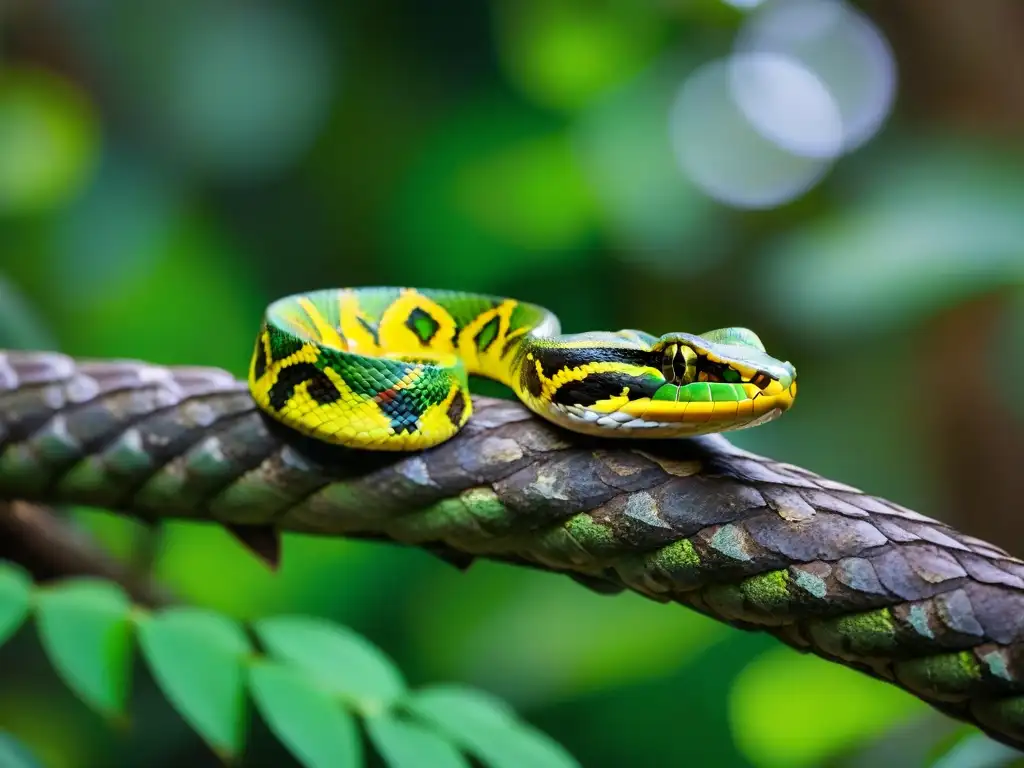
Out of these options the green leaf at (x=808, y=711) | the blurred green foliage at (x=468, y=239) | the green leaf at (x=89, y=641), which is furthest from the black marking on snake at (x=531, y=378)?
the blurred green foliage at (x=468, y=239)

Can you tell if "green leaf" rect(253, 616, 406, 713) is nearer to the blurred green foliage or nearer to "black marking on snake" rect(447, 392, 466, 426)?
"black marking on snake" rect(447, 392, 466, 426)

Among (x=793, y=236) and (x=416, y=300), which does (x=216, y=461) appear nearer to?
(x=416, y=300)

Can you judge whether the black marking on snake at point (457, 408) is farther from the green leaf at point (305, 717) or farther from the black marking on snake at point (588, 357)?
the green leaf at point (305, 717)

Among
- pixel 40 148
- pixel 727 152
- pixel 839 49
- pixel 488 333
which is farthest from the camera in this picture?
pixel 839 49

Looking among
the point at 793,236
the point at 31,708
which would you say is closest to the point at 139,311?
the point at 31,708

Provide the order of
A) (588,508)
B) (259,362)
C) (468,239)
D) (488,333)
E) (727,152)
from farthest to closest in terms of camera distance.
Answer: (727,152) < (468,239) < (488,333) < (259,362) < (588,508)

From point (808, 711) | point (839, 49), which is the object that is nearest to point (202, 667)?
point (808, 711)

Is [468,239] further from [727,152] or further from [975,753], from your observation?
[975,753]
